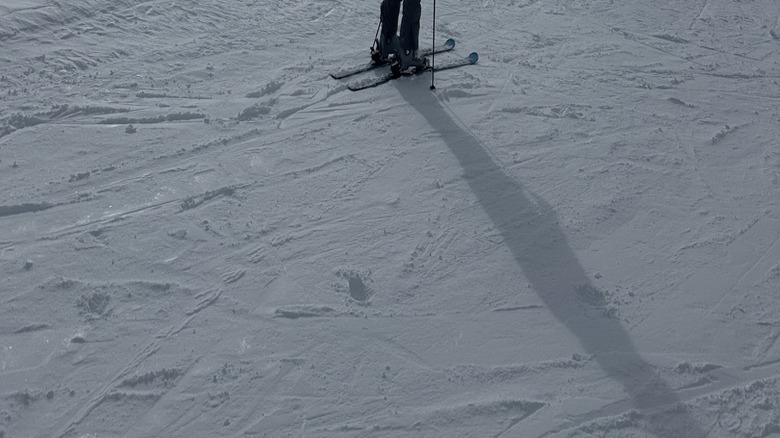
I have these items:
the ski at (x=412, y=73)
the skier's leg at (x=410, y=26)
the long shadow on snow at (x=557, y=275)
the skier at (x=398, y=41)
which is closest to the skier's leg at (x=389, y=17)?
the skier at (x=398, y=41)

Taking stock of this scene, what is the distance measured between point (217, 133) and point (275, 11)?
9.19 ft

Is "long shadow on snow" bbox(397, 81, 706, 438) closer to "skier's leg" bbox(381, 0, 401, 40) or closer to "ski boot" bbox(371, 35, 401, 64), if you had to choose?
"ski boot" bbox(371, 35, 401, 64)

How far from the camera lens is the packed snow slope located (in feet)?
12.0

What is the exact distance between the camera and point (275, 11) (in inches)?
316

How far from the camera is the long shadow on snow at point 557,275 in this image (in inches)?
146

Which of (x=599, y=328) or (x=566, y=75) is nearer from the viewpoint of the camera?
(x=599, y=328)

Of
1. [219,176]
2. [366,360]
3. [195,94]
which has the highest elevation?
[195,94]

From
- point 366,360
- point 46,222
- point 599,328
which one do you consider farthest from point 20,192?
point 599,328

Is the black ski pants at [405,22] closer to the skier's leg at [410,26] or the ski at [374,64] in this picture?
the skier's leg at [410,26]

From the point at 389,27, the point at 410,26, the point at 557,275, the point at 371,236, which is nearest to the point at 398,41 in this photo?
the point at 389,27

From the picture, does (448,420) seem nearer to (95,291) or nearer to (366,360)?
(366,360)

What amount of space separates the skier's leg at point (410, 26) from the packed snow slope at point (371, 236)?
310 millimetres

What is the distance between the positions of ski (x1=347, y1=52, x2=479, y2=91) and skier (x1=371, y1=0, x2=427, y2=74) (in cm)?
6

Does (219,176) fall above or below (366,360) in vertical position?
above
